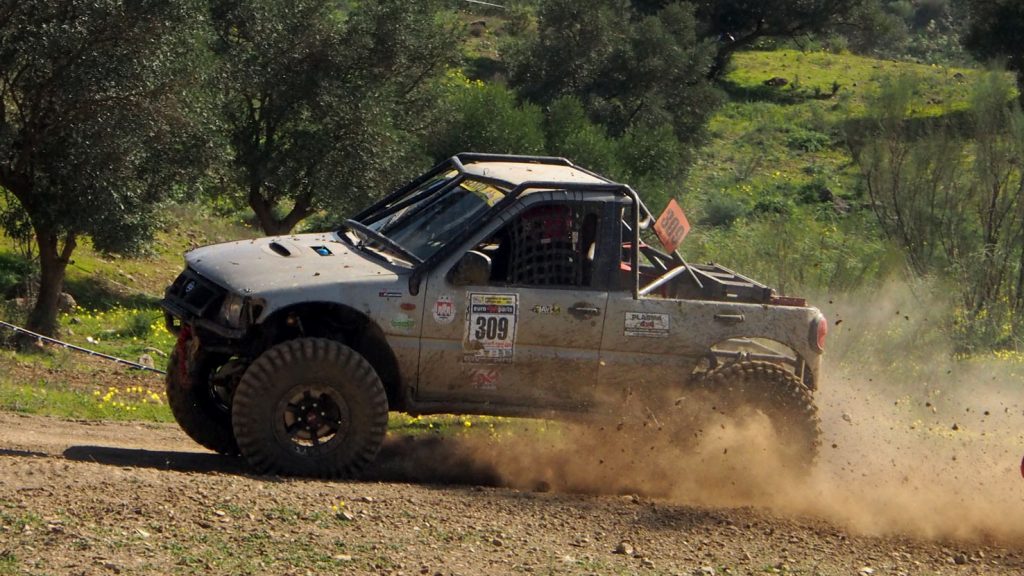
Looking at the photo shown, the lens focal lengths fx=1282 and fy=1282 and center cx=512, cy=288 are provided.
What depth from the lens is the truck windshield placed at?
7.75 m

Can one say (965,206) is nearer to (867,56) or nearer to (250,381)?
(250,381)

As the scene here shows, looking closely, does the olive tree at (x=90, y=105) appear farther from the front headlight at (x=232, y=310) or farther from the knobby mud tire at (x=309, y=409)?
the knobby mud tire at (x=309, y=409)

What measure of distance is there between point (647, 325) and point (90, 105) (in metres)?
10.2

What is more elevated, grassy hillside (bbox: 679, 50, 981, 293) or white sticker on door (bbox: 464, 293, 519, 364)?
grassy hillside (bbox: 679, 50, 981, 293)

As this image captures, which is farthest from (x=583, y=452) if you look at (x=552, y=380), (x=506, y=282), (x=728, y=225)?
(x=728, y=225)

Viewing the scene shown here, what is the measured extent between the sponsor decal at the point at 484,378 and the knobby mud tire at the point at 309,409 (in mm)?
598

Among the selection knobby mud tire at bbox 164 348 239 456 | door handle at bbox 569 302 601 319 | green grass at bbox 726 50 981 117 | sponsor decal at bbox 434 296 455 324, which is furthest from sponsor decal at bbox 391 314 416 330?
green grass at bbox 726 50 981 117

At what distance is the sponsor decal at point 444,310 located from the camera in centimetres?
740

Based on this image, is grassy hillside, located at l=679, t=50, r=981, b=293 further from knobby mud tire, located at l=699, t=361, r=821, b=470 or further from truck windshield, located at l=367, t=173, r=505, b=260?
truck windshield, located at l=367, t=173, r=505, b=260

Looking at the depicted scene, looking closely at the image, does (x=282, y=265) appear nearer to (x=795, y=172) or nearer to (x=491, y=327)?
(x=491, y=327)

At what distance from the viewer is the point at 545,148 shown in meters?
26.6

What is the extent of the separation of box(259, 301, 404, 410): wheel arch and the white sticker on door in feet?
1.55

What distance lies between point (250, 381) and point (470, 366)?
129 centimetres

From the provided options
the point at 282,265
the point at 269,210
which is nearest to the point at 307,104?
the point at 269,210
